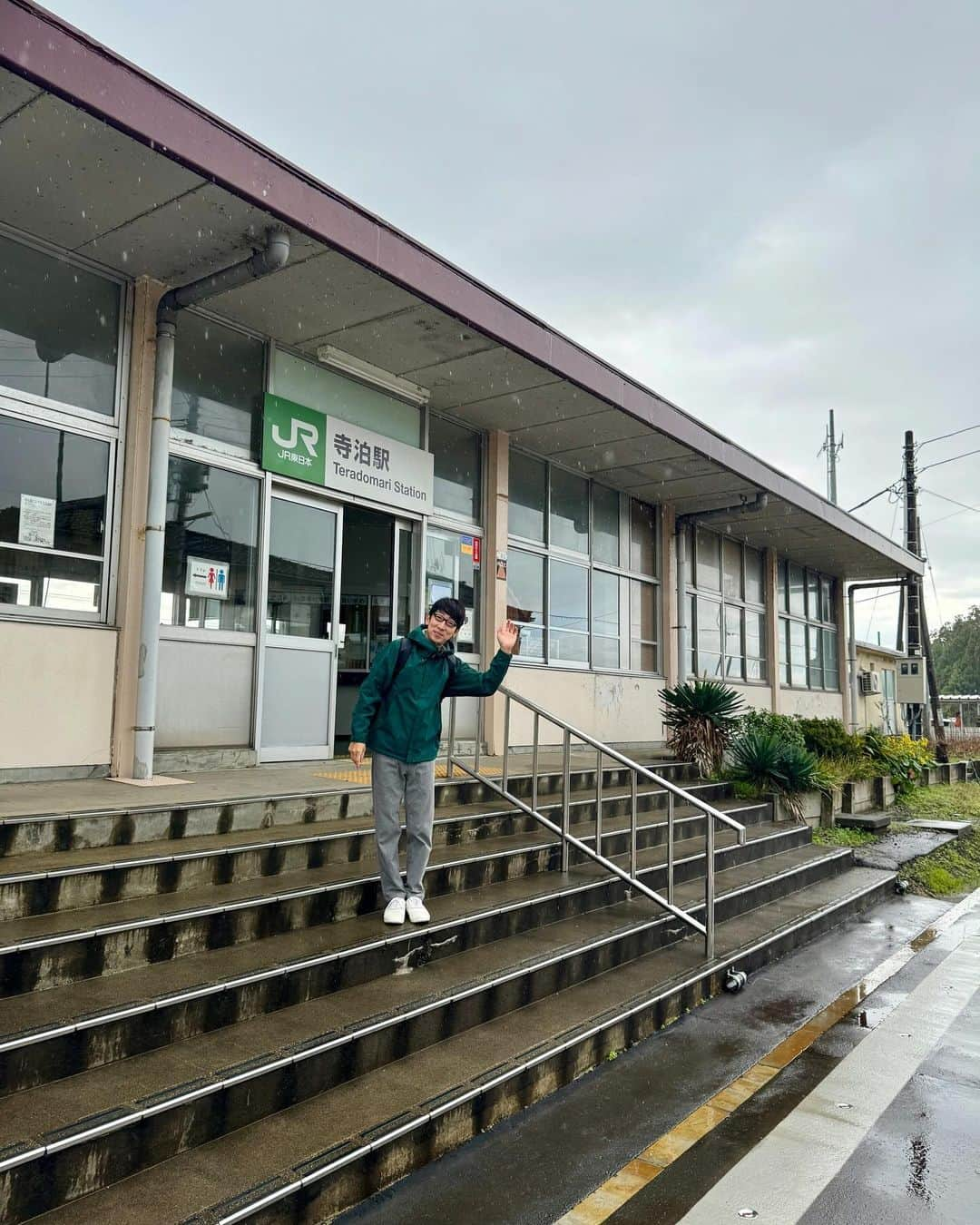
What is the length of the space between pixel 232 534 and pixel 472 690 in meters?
3.13

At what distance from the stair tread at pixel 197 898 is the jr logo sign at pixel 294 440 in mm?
3447

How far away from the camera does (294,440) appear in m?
7.43

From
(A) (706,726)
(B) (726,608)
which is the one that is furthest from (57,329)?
(B) (726,608)

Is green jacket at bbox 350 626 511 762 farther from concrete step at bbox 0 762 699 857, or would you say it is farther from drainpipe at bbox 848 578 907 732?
drainpipe at bbox 848 578 907 732

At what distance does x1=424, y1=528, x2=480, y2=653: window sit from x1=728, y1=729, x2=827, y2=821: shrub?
2948 millimetres

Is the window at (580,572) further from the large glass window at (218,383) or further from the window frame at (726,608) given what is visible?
the large glass window at (218,383)

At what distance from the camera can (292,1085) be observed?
3092 mm

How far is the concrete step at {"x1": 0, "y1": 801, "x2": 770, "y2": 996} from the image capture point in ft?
10.9

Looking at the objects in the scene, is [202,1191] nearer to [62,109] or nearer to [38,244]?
[62,109]

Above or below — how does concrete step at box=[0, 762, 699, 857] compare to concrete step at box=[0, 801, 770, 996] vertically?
above

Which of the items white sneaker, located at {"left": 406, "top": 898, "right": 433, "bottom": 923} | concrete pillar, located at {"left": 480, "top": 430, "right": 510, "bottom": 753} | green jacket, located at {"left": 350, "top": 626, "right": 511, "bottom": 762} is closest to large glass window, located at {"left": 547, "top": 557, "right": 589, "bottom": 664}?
concrete pillar, located at {"left": 480, "top": 430, "right": 510, "bottom": 753}

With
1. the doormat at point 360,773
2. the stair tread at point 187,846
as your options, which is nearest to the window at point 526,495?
the doormat at point 360,773

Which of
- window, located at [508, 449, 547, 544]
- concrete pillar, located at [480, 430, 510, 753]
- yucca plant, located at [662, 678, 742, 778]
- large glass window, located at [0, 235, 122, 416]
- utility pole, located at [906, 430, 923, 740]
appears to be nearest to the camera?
large glass window, located at [0, 235, 122, 416]

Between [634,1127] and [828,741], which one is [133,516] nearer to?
[634,1127]
